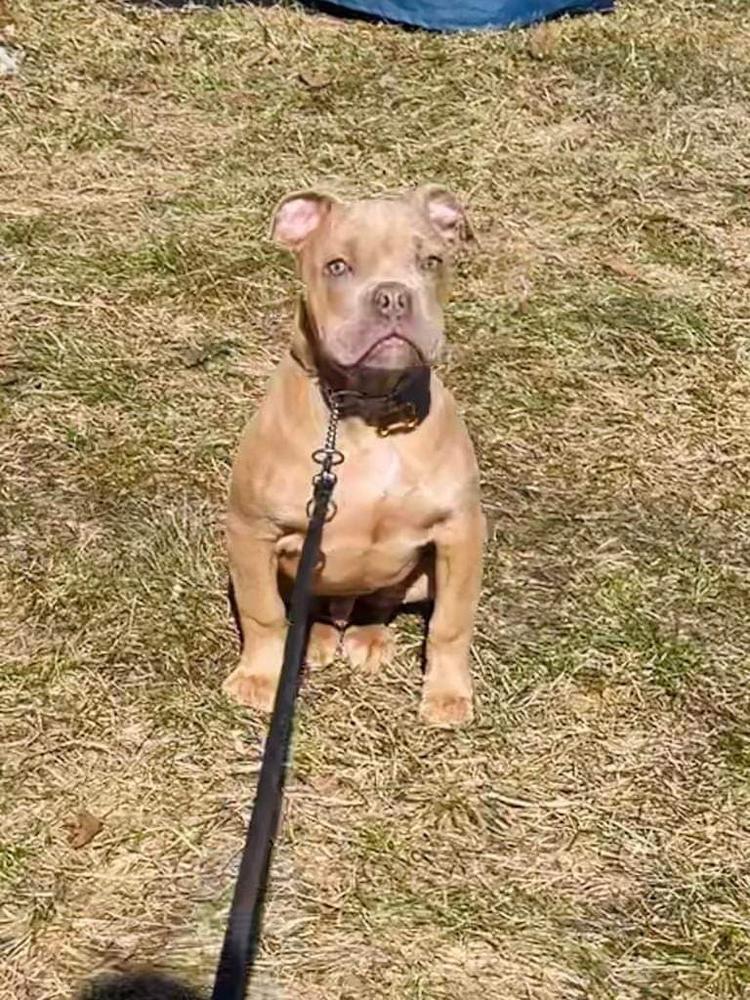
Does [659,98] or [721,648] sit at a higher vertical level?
[659,98]

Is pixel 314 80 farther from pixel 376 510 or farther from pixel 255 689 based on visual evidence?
pixel 376 510

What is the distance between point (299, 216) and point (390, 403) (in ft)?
1.32

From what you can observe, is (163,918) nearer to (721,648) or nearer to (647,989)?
(647,989)

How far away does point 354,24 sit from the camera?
24.1 feet

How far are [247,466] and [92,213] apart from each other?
113 inches

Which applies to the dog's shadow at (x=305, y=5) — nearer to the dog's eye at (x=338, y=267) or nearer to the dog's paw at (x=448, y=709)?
the dog's paw at (x=448, y=709)

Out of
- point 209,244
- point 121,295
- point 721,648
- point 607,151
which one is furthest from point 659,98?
point 721,648

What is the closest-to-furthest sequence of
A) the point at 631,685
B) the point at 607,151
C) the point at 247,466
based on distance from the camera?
the point at 247,466, the point at 631,685, the point at 607,151

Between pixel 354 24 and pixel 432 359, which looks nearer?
pixel 432 359

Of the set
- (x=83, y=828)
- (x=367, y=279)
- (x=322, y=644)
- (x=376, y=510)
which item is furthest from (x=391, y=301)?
(x=83, y=828)

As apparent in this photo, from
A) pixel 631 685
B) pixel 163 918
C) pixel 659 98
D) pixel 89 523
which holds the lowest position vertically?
pixel 163 918

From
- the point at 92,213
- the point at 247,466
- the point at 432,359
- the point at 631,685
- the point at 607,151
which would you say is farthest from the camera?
the point at 607,151

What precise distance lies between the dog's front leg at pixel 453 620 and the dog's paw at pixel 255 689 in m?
0.33

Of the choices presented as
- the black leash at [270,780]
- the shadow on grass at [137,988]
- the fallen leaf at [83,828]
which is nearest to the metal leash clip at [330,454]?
the black leash at [270,780]
